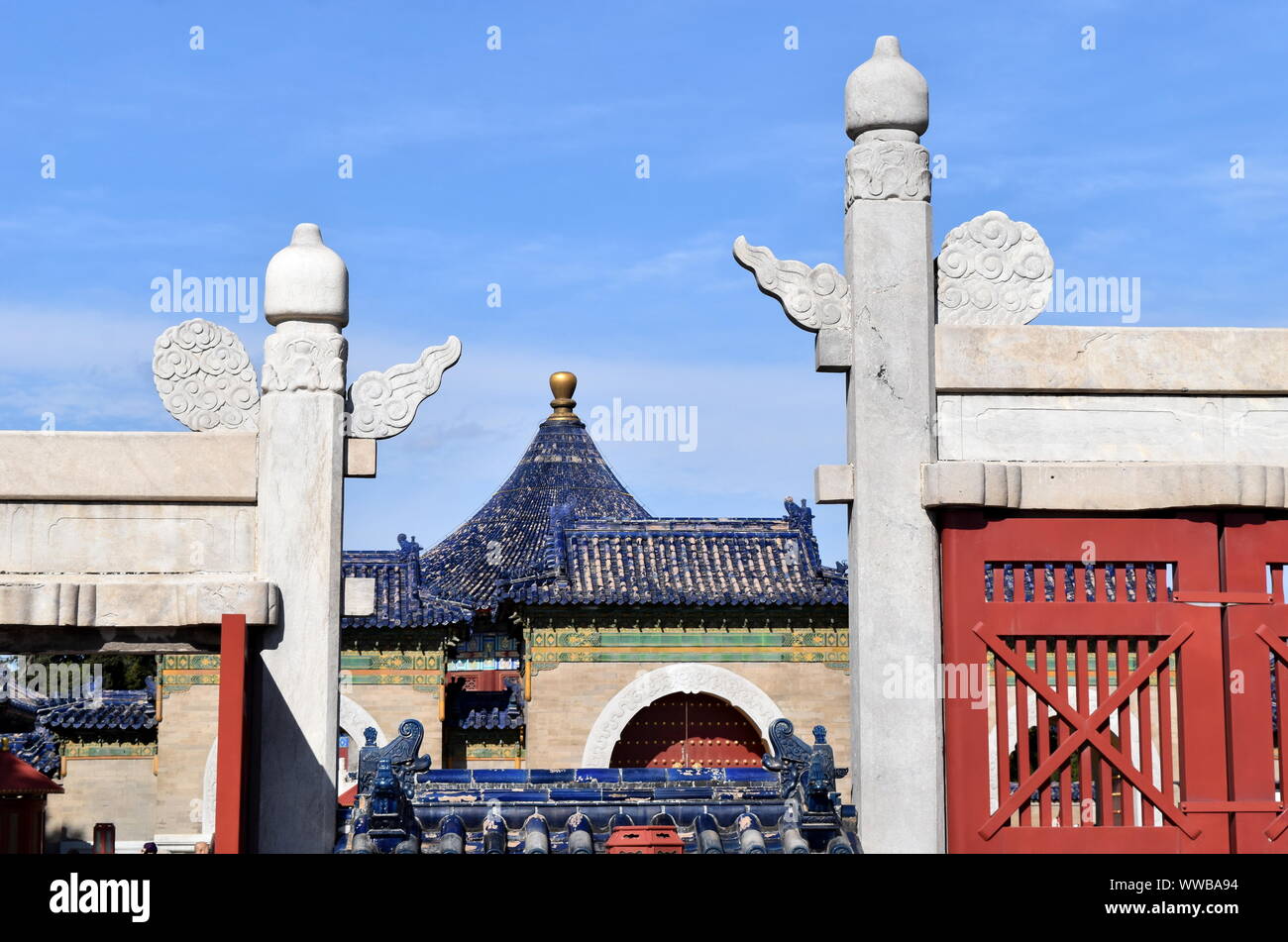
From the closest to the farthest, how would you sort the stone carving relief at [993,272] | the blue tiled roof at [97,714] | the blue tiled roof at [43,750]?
1. the stone carving relief at [993,272]
2. the blue tiled roof at [43,750]
3. the blue tiled roof at [97,714]

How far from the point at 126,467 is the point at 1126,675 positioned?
486cm

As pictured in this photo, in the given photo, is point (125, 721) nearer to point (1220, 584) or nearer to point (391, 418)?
point (391, 418)

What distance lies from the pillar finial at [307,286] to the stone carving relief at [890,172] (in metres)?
2.57

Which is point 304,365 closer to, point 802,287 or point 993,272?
point 802,287

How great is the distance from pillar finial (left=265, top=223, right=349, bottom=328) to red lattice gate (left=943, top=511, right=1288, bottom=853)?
10.3 ft

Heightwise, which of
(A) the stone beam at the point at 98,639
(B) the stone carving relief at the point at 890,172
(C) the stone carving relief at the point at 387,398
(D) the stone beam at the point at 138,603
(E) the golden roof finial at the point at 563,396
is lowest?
(A) the stone beam at the point at 98,639

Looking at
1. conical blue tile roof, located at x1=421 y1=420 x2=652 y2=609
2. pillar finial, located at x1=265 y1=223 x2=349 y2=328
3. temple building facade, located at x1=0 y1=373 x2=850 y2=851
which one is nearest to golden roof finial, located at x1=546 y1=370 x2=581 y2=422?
conical blue tile roof, located at x1=421 y1=420 x2=652 y2=609

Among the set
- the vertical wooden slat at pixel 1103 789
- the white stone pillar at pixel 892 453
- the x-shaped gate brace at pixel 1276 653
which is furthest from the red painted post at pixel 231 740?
the x-shaped gate brace at pixel 1276 653

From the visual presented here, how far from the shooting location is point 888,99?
7.53 metres

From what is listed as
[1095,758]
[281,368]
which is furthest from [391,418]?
[1095,758]

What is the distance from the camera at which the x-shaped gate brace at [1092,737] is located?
6.95 metres

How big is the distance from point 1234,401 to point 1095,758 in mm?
1884

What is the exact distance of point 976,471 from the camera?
7.13 meters

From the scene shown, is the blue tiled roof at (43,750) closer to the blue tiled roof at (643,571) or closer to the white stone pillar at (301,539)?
the blue tiled roof at (643,571)
